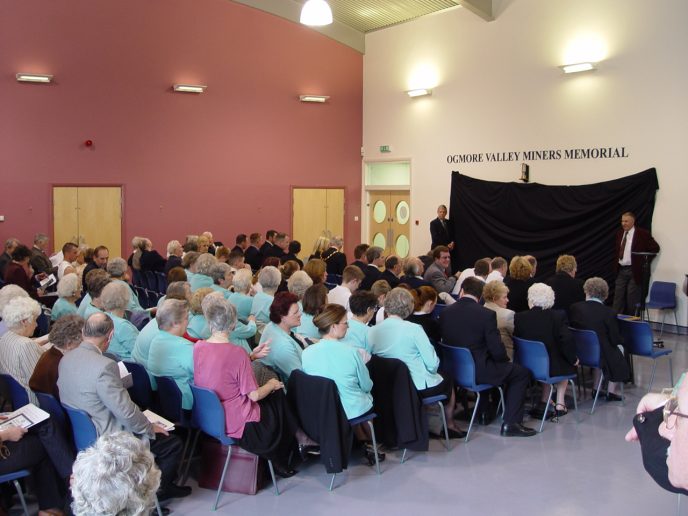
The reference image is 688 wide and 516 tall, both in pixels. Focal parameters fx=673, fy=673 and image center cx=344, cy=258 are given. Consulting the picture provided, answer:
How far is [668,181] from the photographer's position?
939cm

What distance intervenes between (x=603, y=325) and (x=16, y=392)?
476 cm

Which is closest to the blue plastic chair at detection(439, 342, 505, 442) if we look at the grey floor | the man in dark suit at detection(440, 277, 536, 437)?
the man in dark suit at detection(440, 277, 536, 437)

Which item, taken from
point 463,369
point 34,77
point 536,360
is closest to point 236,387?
point 463,369

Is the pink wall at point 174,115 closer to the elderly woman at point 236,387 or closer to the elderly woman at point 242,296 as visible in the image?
the elderly woman at point 242,296

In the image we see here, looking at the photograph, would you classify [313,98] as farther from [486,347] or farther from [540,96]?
[486,347]

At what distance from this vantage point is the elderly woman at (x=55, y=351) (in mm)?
3861

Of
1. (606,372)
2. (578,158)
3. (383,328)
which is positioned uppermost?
(578,158)

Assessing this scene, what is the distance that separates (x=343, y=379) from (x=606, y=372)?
2891 millimetres

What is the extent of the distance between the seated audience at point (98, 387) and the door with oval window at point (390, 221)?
398 inches

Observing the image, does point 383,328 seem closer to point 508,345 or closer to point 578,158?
point 508,345

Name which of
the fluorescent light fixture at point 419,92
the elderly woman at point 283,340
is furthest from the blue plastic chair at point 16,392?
the fluorescent light fixture at point 419,92

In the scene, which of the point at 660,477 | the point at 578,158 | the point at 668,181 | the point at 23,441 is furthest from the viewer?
the point at 578,158

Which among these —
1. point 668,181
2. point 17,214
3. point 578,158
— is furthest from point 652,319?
point 17,214

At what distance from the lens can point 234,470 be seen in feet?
14.2
